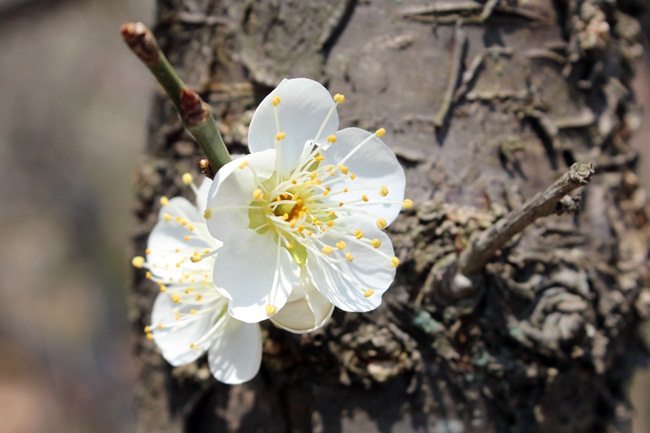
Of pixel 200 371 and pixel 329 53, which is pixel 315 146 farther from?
pixel 200 371

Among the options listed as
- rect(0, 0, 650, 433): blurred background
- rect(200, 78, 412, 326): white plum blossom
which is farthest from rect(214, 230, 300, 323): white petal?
rect(0, 0, 650, 433): blurred background

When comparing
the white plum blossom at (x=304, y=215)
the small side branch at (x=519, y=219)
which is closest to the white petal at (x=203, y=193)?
the white plum blossom at (x=304, y=215)

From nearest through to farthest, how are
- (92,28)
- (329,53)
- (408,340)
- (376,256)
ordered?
(376,256)
(408,340)
(329,53)
(92,28)

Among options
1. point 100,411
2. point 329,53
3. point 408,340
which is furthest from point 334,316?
point 100,411

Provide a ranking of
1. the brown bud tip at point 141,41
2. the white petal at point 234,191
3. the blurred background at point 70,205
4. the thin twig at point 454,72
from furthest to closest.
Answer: the blurred background at point 70,205, the thin twig at point 454,72, the white petal at point 234,191, the brown bud tip at point 141,41

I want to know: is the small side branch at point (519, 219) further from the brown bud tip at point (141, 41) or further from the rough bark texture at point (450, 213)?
the brown bud tip at point (141, 41)

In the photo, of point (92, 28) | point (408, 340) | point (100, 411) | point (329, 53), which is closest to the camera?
point (408, 340)

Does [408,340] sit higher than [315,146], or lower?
lower
